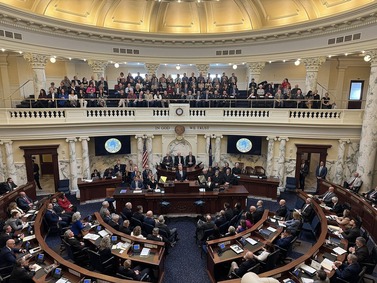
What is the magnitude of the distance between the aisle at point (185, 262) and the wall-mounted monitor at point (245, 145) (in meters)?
6.47

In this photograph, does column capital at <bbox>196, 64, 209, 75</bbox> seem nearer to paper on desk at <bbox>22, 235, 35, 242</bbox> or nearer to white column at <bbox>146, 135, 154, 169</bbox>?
white column at <bbox>146, 135, 154, 169</bbox>

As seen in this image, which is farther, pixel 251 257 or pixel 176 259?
pixel 176 259

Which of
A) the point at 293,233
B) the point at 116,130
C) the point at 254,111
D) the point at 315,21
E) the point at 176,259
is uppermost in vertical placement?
the point at 315,21

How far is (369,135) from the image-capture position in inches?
475

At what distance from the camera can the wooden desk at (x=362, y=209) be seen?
28.2ft

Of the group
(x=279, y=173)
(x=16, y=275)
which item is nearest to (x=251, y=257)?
(x=16, y=275)

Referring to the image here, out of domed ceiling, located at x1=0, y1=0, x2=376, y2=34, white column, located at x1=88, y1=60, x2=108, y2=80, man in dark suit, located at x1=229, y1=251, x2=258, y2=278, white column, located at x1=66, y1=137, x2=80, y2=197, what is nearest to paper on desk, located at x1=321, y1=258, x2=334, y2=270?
man in dark suit, located at x1=229, y1=251, x2=258, y2=278

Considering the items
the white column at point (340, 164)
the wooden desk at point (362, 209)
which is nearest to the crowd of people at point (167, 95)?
the white column at point (340, 164)

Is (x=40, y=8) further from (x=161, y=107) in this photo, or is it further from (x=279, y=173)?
(x=279, y=173)

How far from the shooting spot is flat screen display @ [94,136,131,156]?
14.7 meters

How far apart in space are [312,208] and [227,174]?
4317 mm

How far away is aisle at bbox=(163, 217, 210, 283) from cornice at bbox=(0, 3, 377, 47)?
12053 millimetres

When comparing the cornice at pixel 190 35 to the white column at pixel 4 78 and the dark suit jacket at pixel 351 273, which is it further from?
the dark suit jacket at pixel 351 273

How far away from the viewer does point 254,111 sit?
46.6ft
